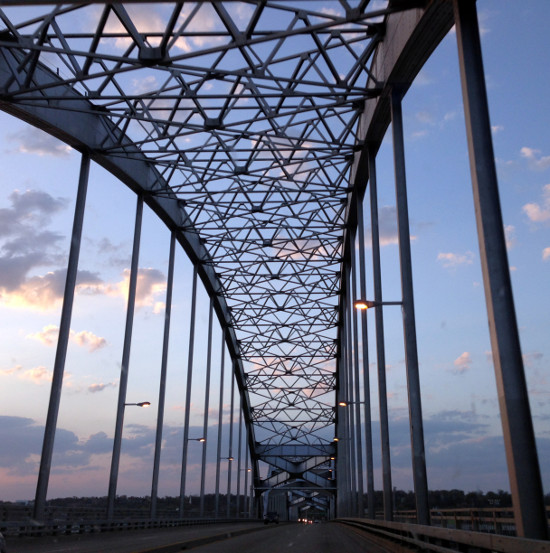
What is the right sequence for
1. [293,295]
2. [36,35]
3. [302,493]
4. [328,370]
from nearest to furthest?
1. [36,35]
2. [293,295]
3. [328,370]
4. [302,493]

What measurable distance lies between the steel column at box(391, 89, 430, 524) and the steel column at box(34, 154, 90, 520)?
479 inches

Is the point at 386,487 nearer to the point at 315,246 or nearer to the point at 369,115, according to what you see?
the point at 369,115

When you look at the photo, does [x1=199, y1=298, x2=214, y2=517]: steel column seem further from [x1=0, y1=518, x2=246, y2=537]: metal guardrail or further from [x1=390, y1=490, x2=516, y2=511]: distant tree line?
[x1=390, y1=490, x2=516, y2=511]: distant tree line

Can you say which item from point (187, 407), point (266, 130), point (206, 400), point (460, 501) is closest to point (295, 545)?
point (460, 501)

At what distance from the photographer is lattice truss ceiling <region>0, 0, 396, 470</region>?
1995 cm

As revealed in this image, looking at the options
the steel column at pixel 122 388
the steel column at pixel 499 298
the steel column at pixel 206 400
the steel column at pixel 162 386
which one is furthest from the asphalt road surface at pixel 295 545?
the steel column at pixel 206 400

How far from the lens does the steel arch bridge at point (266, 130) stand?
10.7 metres

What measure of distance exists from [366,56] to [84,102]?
1187cm

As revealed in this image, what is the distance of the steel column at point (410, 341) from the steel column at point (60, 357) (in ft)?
39.9

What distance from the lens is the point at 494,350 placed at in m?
9.24

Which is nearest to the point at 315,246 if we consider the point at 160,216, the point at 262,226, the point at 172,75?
the point at 262,226

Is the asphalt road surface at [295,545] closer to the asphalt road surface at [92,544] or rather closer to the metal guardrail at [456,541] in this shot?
the metal guardrail at [456,541]

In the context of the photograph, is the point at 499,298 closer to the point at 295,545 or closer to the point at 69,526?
the point at 295,545

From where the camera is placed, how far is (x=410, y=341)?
17.2 meters
